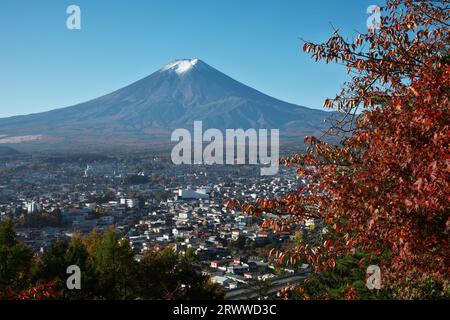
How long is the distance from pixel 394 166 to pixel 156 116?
92681mm

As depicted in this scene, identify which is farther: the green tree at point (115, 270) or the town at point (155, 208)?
the town at point (155, 208)

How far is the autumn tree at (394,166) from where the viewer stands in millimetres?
3373

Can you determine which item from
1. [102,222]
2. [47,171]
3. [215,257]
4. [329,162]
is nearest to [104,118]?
[47,171]

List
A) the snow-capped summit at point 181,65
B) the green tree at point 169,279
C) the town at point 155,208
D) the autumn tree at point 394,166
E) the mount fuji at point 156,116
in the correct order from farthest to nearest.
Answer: the snow-capped summit at point 181,65 < the mount fuji at point 156,116 < the town at point 155,208 < the green tree at point 169,279 < the autumn tree at point 394,166

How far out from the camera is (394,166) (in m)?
3.56

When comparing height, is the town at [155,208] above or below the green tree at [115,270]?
below

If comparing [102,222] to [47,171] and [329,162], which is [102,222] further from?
[47,171]

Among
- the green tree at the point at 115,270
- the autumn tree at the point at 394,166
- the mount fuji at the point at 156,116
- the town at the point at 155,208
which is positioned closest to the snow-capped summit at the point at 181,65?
the mount fuji at the point at 156,116

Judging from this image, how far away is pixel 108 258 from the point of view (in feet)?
39.1

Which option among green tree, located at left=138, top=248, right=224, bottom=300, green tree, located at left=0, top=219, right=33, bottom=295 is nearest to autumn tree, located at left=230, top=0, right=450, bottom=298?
green tree, located at left=138, top=248, right=224, bottom=300

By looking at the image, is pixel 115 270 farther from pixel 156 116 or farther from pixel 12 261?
pixel 156 116

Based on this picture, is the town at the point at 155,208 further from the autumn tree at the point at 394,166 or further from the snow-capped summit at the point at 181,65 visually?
the snow-capped summit at the point at 181,65

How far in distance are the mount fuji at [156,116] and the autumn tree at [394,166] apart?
188 feet
